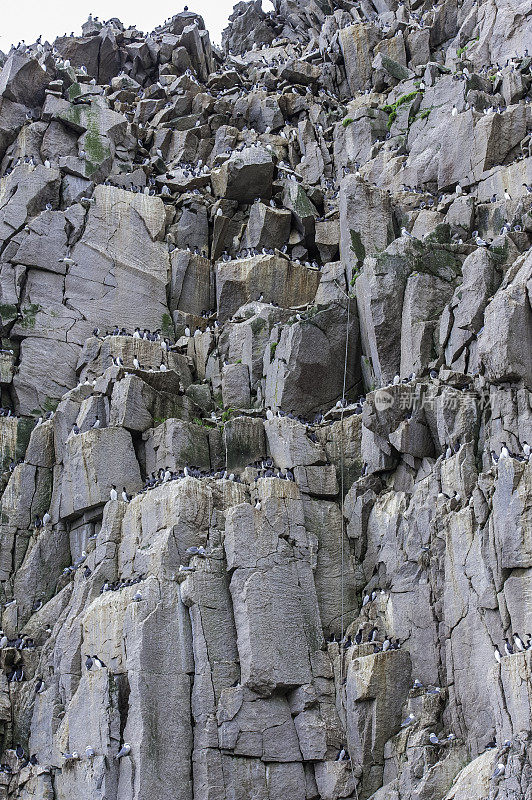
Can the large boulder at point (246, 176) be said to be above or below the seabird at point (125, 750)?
above

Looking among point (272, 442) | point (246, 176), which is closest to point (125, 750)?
point (272, 442)

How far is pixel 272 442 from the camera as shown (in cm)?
3247

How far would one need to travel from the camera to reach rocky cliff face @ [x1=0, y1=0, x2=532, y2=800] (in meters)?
25.6

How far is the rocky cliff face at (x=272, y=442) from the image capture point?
2564 centimetres

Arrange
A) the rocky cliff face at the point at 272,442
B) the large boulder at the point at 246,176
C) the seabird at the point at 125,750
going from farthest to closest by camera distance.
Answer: the large boulder at the point at 246,176, the rocky cliff face at the point at 272,442, the seabird at the point at 125,750

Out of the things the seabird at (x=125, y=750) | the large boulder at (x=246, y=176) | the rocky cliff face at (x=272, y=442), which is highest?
the large boulder at (x=246, y=176)

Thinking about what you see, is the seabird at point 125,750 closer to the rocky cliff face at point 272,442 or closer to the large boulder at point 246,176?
the rocky cliff face at point 272,442

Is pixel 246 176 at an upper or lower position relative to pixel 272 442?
upper

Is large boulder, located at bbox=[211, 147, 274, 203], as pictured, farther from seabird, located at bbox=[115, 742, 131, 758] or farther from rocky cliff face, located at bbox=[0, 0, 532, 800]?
seabird, located at bbox=[115, 742, 131, 758]

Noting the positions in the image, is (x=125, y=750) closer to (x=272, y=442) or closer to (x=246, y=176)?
(x=272, y=442)

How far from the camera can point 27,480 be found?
34625mm

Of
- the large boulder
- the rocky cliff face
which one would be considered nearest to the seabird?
the rocky cliff face

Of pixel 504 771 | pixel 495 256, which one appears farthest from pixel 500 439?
pixel 504 771

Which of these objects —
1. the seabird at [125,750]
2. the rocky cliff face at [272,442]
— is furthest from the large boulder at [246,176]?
the seabird at [125,750]
